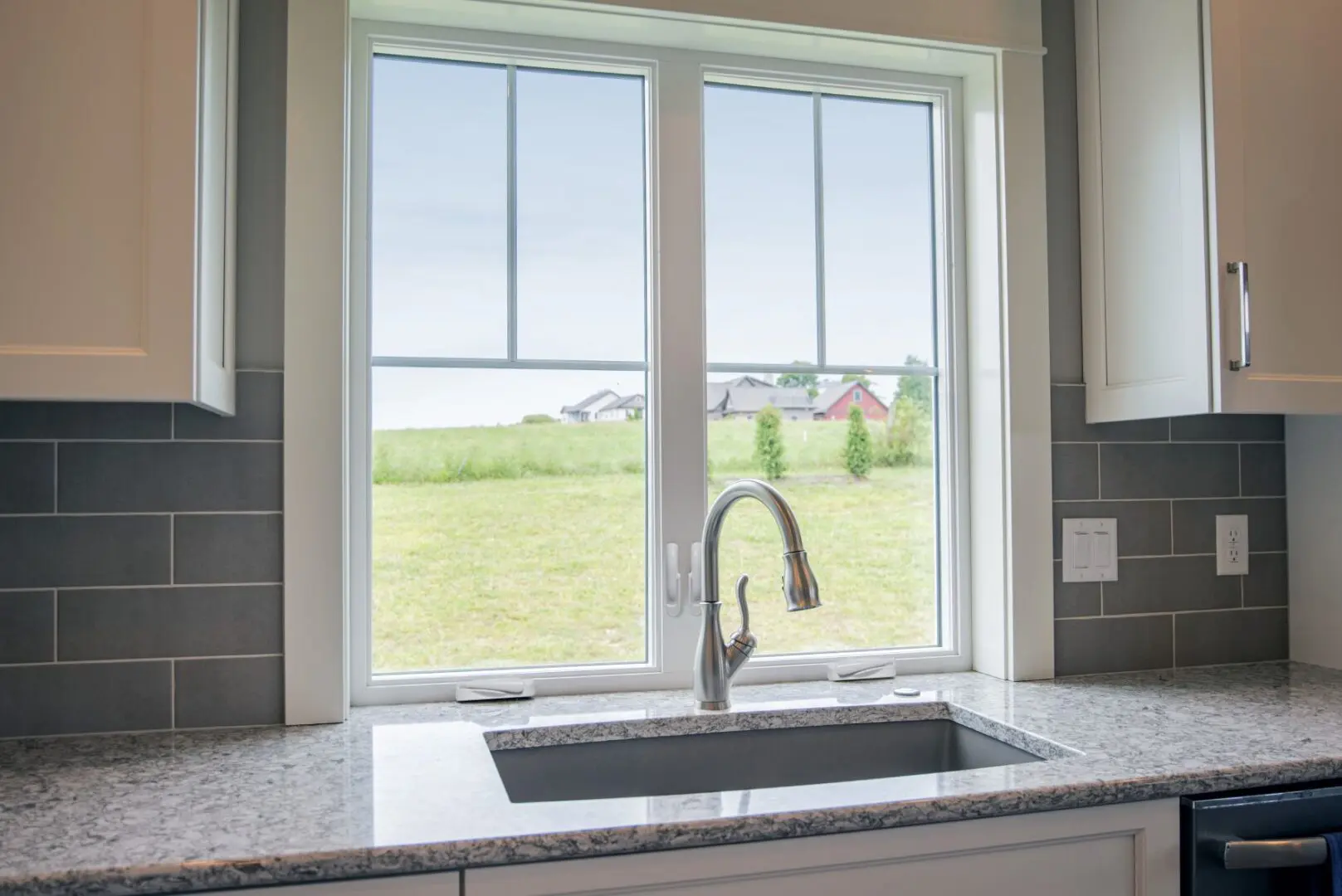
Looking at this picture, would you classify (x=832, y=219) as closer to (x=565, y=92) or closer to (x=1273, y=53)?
(x=565, y=92)

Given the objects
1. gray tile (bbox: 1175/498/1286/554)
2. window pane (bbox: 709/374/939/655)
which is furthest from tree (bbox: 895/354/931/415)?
gray tile (bbox: 1175/498/1286/554)

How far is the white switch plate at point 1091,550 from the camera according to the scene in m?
Result: 1.94

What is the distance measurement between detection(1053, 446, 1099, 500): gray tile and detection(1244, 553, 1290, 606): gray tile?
39cm

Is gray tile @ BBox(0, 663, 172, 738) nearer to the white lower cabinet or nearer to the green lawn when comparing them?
the green lawn

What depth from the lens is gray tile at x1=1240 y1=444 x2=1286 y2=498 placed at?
206cm

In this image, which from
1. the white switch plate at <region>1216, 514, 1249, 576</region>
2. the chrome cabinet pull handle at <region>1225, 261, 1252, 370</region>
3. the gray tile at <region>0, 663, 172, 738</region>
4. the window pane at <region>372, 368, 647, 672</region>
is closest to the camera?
the gray tile at <region>0, 663, 172, 738</region>

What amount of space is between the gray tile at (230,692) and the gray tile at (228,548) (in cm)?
13

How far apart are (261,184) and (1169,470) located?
1786 millimetres

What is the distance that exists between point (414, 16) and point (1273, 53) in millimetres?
1486

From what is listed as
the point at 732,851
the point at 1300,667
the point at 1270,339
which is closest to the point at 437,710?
the point at 732,851

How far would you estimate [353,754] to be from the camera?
1.41 metres

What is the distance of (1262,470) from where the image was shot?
207 cm

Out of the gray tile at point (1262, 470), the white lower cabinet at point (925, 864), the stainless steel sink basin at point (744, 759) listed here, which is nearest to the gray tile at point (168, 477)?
the stainless steel sink basin at point (744, 759)

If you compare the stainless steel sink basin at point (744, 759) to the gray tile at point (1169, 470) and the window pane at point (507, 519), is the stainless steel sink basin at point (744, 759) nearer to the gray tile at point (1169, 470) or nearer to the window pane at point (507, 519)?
the window pane at point (507, 519)
